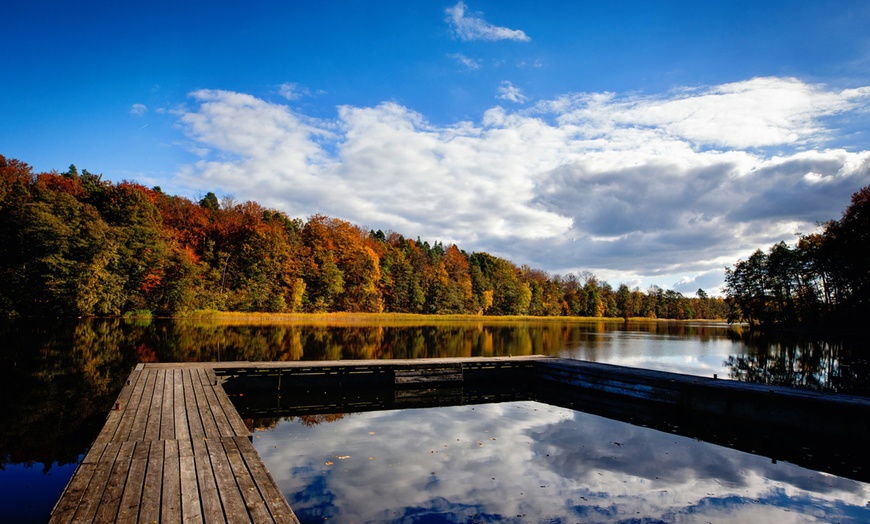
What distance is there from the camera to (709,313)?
561ft

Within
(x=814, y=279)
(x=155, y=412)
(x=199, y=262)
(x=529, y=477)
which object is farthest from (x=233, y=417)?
A: (x=814, y=279)

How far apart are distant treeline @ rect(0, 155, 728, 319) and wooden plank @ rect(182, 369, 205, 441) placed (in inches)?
1616

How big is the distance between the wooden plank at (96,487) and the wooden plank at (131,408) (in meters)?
0.64

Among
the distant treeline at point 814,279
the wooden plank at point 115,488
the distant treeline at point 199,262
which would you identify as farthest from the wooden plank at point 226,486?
the distant treeline at point 814,279

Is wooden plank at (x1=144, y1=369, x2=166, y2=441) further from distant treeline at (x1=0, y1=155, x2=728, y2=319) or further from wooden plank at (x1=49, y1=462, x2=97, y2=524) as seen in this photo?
distant treeline at (x1=0, y1=155, x2=728, y2=319)

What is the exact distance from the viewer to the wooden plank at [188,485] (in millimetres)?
4723

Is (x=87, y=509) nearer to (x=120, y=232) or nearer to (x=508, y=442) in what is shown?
(x=508, y=442)

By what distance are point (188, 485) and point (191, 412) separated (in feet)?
13.7

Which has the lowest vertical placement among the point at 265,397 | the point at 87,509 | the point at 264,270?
the point at 265,397

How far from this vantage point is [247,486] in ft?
17.9

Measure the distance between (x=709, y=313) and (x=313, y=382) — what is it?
18468 cm

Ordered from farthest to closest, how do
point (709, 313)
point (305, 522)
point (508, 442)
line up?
point (709, 313)
point (508, 442)
point (305, 522)

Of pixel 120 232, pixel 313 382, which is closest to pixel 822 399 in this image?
pixel 313 382

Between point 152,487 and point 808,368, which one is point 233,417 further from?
point 808,368
